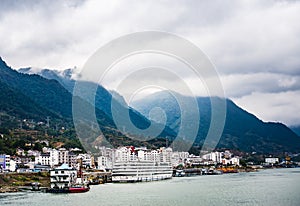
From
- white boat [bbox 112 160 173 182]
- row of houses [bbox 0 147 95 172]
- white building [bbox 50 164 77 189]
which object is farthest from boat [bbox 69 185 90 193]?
white boat [bbox 112 160 173 182]

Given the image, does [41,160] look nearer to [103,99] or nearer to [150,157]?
[150,157]

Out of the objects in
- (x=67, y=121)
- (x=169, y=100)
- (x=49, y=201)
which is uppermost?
(x=169, y=100)

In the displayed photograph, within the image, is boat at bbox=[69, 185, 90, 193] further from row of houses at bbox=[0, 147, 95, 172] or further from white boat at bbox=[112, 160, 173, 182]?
white boat at bbox=[112, 160, 173, 182]

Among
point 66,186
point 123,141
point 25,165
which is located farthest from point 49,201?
point 123,141

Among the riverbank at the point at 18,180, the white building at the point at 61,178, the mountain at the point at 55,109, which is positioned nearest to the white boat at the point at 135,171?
the riverbank at the point at 18,180

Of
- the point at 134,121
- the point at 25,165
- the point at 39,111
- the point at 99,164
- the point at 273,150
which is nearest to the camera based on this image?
the point at 25,165

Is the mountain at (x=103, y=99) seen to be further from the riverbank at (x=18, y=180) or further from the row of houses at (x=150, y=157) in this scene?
the riverbank at (x=18, y=180)

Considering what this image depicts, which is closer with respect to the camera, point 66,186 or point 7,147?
point 66,186

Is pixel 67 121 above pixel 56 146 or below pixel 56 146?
above

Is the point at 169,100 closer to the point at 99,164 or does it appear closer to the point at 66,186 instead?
the point at 99,164

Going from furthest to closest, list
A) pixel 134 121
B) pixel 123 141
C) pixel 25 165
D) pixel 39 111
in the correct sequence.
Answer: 1. pixel 134 121
2. pixel 39 111
3. pixel 123 141
4. pixel 25 165
